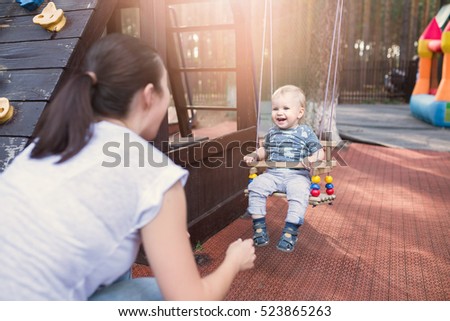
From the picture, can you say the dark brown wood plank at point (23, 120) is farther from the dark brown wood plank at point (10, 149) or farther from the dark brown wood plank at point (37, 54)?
the dark brown wood plank at point (37, 54)

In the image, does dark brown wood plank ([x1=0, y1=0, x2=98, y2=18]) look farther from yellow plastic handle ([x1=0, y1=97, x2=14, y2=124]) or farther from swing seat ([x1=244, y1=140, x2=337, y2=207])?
swing seat ([x1=244, y1=140, x2=337, y2=207])

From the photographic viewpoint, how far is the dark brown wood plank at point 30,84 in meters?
2.54

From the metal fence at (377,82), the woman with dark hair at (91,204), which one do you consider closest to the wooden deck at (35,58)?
the woman with dark hair at (91,204)

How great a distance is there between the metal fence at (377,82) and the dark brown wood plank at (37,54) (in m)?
16.7

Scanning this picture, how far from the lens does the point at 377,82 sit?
19141 mm

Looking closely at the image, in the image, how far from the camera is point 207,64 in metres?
14.5

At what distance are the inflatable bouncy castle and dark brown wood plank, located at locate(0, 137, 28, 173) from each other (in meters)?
9.72

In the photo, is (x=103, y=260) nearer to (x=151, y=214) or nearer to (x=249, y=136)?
(x=151, y=214)

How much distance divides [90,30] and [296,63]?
15.1 meters

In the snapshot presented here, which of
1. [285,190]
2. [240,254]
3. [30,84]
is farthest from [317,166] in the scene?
[30,84]

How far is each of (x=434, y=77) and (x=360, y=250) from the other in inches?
418

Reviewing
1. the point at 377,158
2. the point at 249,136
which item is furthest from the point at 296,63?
the point at 249,136

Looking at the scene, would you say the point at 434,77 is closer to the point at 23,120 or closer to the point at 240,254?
the point at 23,120

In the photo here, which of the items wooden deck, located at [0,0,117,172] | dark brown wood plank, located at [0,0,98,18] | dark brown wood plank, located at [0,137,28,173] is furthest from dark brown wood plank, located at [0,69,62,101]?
dark brown wood plank, located at [0,0,98,18]
